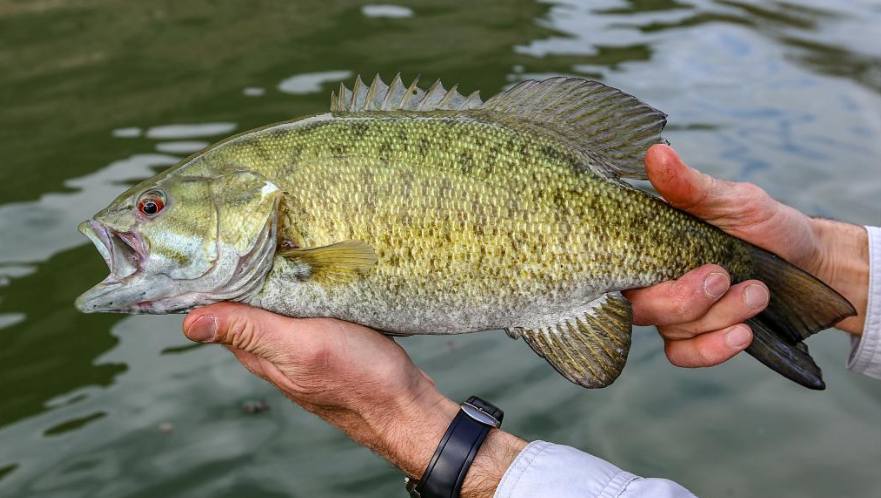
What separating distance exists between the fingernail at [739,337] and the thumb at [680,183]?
0.47 metres

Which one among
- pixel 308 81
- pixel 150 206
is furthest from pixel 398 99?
pixel 308 81

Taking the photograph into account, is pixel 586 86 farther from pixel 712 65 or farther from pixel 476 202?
pixel 712 65

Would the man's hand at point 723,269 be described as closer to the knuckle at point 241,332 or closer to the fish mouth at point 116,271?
the knuckle at point 241,332

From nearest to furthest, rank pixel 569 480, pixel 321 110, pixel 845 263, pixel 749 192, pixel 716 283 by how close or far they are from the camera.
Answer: pixel 569 480, pixel 716 283, pixel 749 192, pixel 845 263, pixel 321 110

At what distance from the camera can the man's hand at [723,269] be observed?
2.87 metres

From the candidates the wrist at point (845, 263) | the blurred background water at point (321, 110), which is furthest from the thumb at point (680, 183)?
the blurred background water at point (321, 110)

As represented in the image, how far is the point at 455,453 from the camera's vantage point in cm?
290

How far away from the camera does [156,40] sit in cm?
1000

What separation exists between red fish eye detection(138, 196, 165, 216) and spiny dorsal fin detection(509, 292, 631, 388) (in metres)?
1.26

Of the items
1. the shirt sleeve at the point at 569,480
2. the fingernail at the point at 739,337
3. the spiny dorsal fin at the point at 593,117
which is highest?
the spiny dorsal fin at the point at 593,117

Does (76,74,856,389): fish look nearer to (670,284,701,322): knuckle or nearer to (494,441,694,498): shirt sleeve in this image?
(670,284,701,322): knuckle

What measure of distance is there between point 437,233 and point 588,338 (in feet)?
2.21

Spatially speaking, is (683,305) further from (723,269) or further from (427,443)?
(427,443)

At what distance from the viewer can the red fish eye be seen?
8.84 feet
